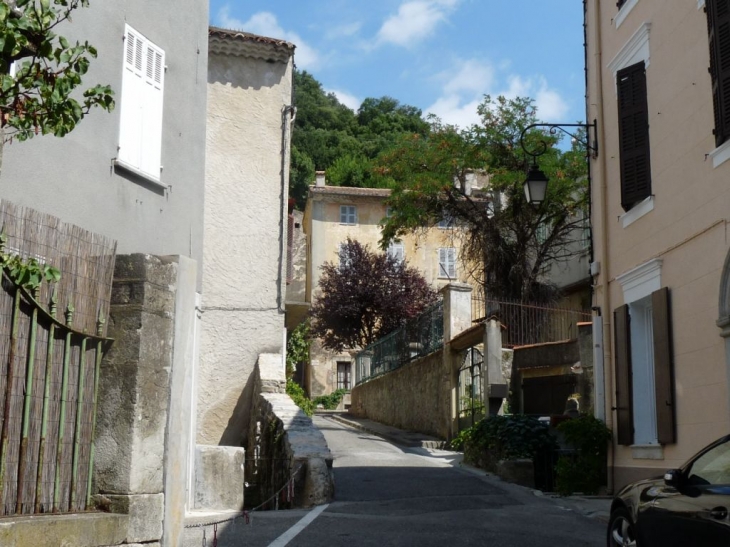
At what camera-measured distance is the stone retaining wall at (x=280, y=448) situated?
11469mm

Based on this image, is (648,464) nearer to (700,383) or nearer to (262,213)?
(700,383)

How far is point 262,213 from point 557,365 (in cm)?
748

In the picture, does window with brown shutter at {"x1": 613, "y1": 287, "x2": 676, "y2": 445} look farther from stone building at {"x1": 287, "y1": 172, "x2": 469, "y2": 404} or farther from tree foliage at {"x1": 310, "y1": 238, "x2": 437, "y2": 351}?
stone building at {"x1": 287, "y1": 172, "x2": 469, "y2": 404}

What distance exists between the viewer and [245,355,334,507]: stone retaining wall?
452 inches

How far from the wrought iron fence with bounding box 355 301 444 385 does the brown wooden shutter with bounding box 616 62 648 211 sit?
31.2 ft

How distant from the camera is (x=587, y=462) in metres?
13.1

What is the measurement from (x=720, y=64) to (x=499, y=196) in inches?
704

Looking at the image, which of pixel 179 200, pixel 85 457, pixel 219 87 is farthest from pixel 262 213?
pixel 85 457

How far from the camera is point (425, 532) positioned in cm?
933

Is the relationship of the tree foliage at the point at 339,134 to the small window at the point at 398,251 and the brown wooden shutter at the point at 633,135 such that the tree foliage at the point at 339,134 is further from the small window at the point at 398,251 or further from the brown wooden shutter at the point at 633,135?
the brown wooden shutter at the point at 633,135

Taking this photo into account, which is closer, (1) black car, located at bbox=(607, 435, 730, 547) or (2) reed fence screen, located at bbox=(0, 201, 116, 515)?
(2) reed fence screen, located at bbox=(0, 201, 116, 515)

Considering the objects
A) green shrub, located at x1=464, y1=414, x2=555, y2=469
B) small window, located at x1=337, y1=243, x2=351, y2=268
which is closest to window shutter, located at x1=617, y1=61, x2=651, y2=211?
green shrub, located at x1=464, y1=414, x2=555, y2=469

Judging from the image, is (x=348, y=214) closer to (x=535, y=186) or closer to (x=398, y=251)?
(x=398, y=251)

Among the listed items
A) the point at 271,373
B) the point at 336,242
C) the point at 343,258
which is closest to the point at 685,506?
the point at 271,373
